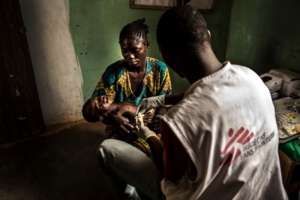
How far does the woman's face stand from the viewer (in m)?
1.94

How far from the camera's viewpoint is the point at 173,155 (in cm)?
99

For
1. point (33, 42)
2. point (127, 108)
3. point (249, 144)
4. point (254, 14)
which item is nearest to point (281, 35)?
point (254, 14)

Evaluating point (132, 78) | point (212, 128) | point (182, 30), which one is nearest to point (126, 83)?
point (132, 78)

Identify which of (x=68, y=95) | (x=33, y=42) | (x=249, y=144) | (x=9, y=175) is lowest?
(x=9, y=175)

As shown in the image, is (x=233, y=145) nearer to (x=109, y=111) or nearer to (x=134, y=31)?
(x=109, y=111)

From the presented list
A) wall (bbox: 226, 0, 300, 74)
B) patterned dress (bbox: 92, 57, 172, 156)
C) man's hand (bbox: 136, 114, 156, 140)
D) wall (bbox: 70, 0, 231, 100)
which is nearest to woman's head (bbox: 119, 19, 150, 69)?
patterned dress (bbox: 92, 57, 172, 156)

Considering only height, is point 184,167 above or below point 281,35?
below

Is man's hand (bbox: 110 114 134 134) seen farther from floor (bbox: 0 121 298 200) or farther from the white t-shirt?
the white t-shirt

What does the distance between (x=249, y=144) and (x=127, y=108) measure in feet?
3.64

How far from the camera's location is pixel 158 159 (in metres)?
→ 1.34

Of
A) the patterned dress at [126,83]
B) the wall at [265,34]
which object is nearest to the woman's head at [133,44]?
the patterned dress at [126,83]

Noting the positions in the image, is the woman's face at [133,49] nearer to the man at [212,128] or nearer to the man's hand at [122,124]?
the man's hand at [122,124]

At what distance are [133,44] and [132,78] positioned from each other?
32 cm

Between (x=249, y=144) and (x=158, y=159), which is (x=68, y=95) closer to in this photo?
(x=158, y=159)
